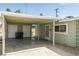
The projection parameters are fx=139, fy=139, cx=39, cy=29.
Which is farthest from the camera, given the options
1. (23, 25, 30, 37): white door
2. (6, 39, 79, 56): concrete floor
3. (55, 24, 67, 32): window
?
(23, 25, 30, 37): white door

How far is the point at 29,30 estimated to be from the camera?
896 inches

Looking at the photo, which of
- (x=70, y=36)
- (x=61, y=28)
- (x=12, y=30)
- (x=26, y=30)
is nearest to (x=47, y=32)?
(x=61, y=28)

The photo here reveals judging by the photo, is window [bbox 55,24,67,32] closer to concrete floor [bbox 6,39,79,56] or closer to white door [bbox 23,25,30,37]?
concrete floor [bbox 6,39,79,56]

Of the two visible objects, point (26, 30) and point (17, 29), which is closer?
point (17, 29)

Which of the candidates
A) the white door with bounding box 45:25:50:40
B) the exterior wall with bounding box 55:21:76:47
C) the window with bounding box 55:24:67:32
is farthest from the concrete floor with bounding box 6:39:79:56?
the white door with bounding box 45:25:50:40

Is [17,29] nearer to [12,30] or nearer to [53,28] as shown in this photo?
[12,30]

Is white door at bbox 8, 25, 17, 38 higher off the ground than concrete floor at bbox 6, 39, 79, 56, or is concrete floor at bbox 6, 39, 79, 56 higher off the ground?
white door at bbox 8, 25, 17, 38

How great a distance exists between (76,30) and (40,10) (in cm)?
1830

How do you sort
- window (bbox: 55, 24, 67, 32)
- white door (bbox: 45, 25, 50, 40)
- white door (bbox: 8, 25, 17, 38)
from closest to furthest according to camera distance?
window (bbox: 55, 24, 67, 32)
white door (bbox: 45, 25, 50, 40)
white door (bbox: 8, 25, 17, 38)

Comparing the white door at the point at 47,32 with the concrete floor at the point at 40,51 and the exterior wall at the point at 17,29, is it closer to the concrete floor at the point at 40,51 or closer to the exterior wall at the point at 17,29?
the exterior wall at the point at 17,29

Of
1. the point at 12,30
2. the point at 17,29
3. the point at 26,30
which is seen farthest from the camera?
the point at 26,30

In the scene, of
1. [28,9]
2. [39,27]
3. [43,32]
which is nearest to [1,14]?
[43,32]

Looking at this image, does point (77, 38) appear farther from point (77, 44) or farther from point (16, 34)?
point (16, 34)

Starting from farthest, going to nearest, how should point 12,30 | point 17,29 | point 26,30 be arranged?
point 26,30
point 17,29
point 12,30
